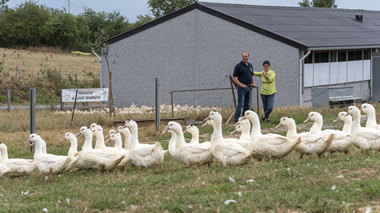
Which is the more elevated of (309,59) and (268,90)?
(309,59)

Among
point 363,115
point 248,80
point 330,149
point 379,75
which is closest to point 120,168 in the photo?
point 330,149

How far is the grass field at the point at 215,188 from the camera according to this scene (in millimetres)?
6852

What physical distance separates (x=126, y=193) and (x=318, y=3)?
68.9 meters

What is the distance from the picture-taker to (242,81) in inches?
720

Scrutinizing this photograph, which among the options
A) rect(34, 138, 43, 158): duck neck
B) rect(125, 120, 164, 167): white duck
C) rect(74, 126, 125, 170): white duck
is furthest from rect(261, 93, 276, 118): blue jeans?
rect(34, 138, 43, 158): duck neck

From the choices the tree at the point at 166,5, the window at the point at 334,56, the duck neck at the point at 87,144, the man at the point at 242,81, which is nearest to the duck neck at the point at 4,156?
the duck neck at the point at 87,144

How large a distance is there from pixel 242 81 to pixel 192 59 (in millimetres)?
12870

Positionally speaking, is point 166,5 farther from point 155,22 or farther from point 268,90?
point 268,90

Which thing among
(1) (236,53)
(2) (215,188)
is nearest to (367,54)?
(1) (236,53)

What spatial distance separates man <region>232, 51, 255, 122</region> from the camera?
1803cm

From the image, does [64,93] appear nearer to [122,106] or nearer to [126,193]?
[122,106]

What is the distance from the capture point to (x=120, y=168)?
11.0 m

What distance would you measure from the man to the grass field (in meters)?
6.82

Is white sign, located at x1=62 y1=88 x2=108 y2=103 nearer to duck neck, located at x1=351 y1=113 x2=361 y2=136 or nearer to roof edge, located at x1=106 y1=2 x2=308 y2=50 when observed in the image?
roof edge, located at x1=106 y1=2 x2=308 y2=50
